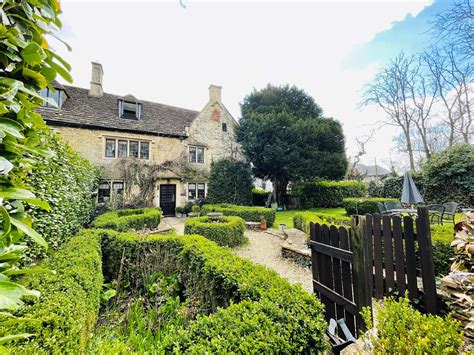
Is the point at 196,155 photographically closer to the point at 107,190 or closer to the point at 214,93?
the point at 214,93

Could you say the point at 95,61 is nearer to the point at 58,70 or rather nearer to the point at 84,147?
the point at 84,147

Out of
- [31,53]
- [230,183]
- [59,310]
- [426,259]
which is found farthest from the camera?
[230,183]

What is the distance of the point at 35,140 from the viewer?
1137mm

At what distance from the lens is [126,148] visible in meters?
16.0

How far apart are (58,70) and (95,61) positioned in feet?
67.1

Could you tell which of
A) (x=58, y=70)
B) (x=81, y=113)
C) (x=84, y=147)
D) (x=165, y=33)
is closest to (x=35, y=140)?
(x=58, y=70)

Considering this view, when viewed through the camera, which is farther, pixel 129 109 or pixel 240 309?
pixel 129 109

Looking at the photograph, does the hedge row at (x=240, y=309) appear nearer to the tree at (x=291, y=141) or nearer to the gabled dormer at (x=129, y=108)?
the tree at (x=291, y=141)

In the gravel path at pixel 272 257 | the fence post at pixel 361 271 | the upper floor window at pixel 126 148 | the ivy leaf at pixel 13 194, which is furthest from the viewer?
the upper floor window at pixel 126 148

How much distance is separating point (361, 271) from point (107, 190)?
16.7 metres

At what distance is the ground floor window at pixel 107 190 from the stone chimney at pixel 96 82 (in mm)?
8022

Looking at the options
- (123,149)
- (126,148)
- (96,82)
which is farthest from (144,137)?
(96,82)

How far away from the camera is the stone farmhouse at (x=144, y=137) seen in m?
14.6

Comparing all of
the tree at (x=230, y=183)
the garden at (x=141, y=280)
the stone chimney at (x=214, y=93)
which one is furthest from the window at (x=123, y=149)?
the stone chimney at (x=214, y=93)
